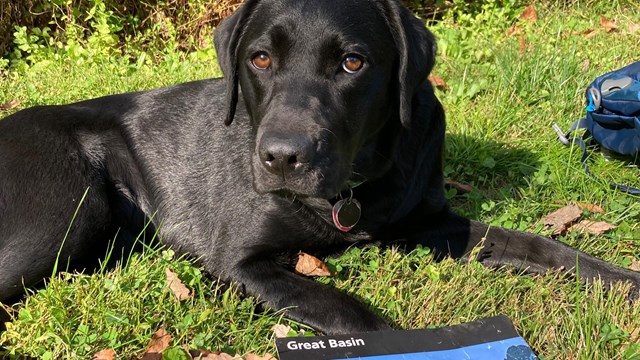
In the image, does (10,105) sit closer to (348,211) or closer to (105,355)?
(348,211)

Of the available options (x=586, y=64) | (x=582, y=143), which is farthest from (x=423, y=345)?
(x=586, y=64)

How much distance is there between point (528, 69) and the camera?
5020mm

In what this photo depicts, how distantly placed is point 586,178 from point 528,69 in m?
1.20

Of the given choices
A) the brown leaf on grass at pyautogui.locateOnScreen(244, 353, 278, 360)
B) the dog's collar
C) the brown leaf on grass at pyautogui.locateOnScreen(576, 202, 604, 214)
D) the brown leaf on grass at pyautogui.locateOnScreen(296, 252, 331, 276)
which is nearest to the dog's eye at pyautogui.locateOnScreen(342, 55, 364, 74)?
the dog's collar

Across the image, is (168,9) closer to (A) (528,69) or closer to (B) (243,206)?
(A) (528,69)

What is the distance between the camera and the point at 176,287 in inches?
116

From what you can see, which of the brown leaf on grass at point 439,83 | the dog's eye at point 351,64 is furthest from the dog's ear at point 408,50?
the brown leaf on grass at point 439,83

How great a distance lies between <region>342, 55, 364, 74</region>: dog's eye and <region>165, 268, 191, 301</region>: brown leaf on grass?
1094mm

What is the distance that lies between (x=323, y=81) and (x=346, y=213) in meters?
0.65

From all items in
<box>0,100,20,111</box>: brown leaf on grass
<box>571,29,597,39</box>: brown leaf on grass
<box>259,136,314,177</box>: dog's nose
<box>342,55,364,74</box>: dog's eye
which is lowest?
<box>0,100,20,111</box>: brown leaf on grass

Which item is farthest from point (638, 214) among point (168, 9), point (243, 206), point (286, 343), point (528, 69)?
point (168, 9)

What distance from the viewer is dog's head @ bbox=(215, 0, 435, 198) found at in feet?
8.93

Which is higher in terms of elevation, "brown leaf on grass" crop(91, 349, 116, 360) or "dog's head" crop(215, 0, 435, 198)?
"dog's head" crop(215, 0, 435, 198)

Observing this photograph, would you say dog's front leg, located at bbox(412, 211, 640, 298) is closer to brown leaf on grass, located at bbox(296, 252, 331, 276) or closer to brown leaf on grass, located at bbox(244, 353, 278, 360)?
brown leaf on grass, located at bbox(296, 252, 331, 276)
